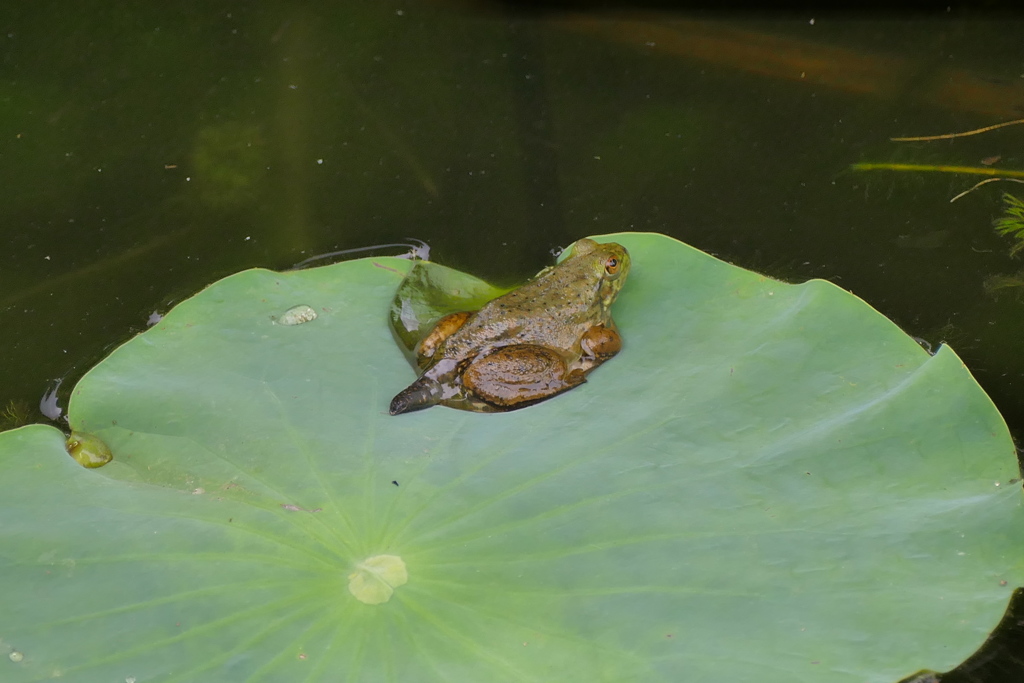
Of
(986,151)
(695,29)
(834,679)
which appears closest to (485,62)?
(695,29)

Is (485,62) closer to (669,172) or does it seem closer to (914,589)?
(669,172)

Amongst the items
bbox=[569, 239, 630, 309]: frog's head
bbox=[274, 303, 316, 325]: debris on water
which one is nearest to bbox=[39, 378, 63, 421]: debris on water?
bbox=[274, 303, 316, 325]: debris on water

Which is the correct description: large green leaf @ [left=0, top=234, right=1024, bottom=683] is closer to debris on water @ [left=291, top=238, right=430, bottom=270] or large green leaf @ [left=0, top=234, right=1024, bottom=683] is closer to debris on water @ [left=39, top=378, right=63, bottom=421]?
debris on water @ [left=39, top=378, right=63, bottom=421]

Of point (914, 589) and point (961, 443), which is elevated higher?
point (961, 443)

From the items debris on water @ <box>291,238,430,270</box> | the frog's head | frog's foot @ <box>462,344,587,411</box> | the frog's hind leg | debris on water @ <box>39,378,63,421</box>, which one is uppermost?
the frog's head

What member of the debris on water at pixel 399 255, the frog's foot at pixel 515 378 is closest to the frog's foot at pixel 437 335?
the frog's foot at pixel 515 378

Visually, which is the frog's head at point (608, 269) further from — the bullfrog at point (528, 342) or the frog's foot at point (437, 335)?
the frog's foot at point (437, 335)
